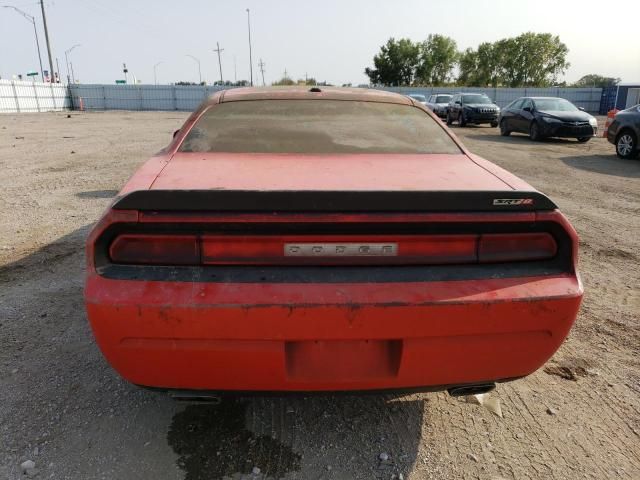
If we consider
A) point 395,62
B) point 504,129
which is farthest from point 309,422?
point 395,62

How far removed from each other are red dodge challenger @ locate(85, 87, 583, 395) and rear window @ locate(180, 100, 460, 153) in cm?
78

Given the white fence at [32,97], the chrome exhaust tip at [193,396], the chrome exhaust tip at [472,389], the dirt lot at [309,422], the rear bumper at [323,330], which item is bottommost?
the dirt lot at [309,422]

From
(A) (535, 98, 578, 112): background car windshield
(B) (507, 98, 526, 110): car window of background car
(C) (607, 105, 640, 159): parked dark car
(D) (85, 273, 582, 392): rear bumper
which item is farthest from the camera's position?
(B) (507, 98, 526, 110): car window of background car

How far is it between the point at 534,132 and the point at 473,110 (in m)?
6.37

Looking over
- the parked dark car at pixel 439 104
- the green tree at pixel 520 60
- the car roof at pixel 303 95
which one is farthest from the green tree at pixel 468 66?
the car roof at pixel 303 95

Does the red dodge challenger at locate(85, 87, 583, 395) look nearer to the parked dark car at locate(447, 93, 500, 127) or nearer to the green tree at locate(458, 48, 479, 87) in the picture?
the parked dark car at locate(447, 93, 500, 127)

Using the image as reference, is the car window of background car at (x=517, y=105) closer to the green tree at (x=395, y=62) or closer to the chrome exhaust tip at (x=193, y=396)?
the chrome exhaust tip at (x=193, y=396)

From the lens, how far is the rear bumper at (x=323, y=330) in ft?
5.85

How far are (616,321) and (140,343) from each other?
327cm

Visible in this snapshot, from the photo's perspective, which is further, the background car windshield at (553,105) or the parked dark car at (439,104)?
the parked dark car at (439,104)

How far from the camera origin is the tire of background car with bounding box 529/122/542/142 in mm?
16656

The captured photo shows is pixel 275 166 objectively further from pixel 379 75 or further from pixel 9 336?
pixel 379 75

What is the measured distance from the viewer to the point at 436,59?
8369 cm

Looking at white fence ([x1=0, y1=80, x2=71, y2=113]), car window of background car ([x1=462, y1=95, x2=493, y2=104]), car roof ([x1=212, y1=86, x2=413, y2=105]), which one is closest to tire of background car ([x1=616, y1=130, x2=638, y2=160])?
→ car roof ([x1=212, y1=86, x2=413, y2=105])
